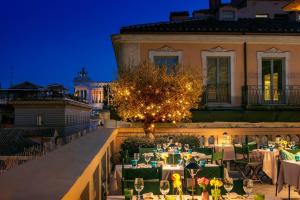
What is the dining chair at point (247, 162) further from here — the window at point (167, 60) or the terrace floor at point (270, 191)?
the window at point (167, 60)

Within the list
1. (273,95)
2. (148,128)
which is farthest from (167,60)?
(148,128)

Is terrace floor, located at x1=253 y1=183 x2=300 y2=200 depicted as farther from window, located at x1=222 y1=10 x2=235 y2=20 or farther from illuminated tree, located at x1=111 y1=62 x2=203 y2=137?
window, located at x1=222 y1=10 x2=235 y2=20

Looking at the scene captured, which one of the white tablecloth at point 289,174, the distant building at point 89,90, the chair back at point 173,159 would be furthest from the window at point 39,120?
the white tablecloth at point 289,174

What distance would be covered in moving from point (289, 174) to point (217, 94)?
975 centimetres

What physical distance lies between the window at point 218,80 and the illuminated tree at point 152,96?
4.64 m

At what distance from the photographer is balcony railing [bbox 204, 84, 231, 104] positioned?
19438 millimetres

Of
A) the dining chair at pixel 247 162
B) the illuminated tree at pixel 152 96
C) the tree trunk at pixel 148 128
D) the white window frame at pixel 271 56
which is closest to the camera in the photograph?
the dining chair at pixel 247 162

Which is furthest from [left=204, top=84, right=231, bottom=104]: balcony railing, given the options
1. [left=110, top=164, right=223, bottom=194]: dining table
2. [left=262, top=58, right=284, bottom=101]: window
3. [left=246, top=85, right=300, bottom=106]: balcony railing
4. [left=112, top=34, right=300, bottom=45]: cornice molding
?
[left=110, top=164, right=223, bottom=194]: dining table

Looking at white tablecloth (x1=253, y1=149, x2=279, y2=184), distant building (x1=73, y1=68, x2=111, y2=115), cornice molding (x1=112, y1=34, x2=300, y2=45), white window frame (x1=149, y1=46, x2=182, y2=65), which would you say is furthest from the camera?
distant building (x1=73, y1=68, x2=111, y2=115)

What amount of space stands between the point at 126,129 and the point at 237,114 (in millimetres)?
5752

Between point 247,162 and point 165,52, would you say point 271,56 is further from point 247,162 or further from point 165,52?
point 247,162

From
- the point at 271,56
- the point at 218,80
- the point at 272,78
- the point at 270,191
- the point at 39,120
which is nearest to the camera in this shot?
the point at 270,191

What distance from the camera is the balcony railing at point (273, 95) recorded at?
1953 cm

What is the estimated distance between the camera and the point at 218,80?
19.5m
